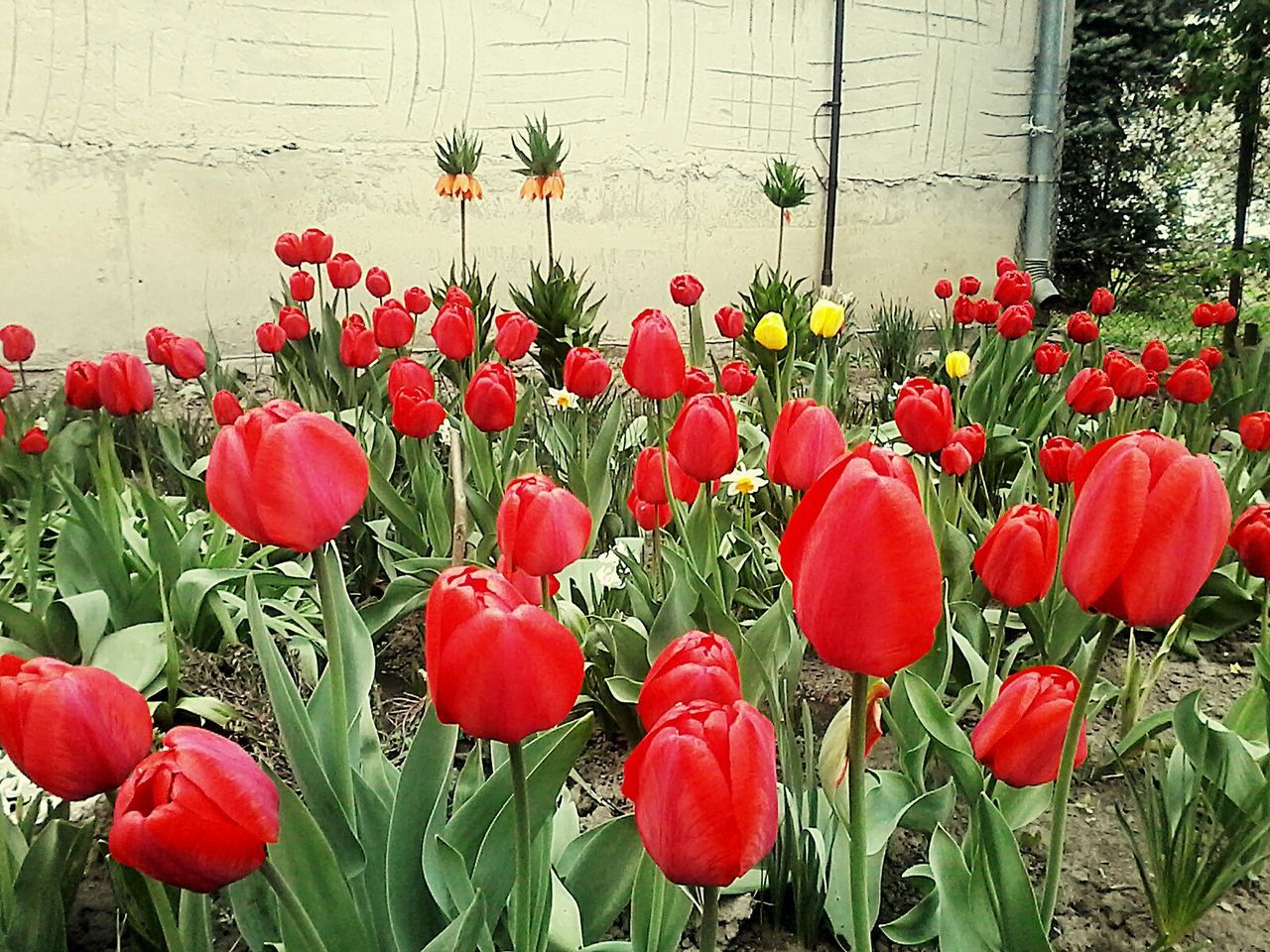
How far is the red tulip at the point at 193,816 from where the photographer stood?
1.72 feet

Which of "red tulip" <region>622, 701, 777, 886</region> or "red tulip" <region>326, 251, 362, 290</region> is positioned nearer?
"red tulip" <region>622, 701, 777, 886</region>

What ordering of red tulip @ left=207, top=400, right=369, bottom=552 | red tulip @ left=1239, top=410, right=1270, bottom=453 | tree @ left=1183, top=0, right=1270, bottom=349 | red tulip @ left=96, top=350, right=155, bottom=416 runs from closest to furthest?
red tulip @ left=207, top=400, right=369, bottom=552, red tulip @ left=96, top=350, right=155, bottom=416, red tulip @ left=1239, top=410, right=1270, bottom=453, tree @ left=1183, top=0, right=1270, bottom=349

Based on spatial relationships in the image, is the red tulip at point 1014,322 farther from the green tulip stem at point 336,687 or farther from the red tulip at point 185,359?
the green tulip stem at point 336,687

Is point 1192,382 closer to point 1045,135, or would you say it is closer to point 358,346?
point 358,346

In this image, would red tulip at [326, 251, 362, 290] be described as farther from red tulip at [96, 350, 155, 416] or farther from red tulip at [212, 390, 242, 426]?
red tulip at [96, 350, 155, 416]

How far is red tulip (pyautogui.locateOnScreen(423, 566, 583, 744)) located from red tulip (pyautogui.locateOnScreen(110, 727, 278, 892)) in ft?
0.39

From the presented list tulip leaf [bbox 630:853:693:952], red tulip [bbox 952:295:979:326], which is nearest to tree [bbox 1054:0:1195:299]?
red tulip [bbox 952:295:979:326]

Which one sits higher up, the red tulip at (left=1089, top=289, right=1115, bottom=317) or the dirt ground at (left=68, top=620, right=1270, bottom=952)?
the red tulip at (left=1089, top=289, right=1115, bottom=317)

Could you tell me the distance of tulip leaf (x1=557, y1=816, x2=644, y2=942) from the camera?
0.93m

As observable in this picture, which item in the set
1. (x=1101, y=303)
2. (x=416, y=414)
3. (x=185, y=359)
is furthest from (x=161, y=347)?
(x=1101, y=303)

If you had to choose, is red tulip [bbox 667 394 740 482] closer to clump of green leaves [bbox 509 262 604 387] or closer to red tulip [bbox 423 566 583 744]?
red tulip [bbox 423 566 583 744]

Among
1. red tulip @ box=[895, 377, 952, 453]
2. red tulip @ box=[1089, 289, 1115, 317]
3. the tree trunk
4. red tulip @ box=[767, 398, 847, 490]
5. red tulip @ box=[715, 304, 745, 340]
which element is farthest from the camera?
the tree trunk

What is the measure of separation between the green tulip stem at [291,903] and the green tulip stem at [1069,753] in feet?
1.75

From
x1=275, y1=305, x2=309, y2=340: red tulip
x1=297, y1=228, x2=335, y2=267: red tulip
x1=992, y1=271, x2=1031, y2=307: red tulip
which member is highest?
x1=297, y1=228, x2=335, y2=267: red tulip
